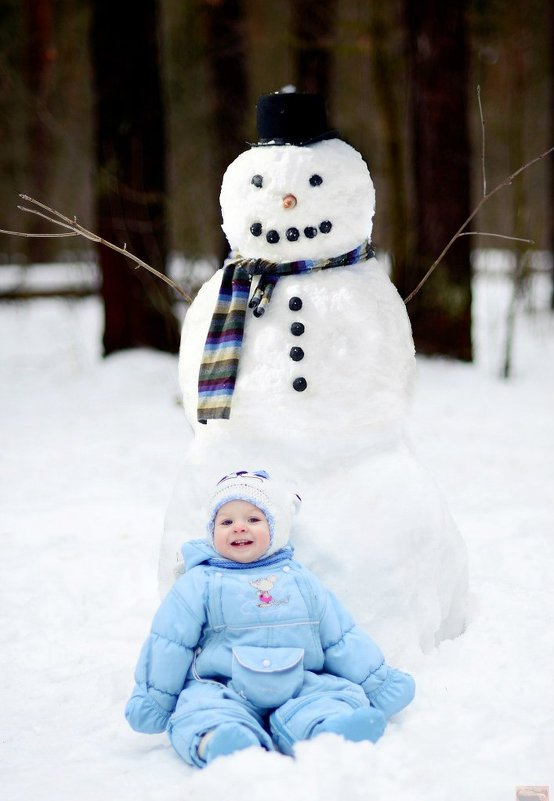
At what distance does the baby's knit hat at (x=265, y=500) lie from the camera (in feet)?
9.75

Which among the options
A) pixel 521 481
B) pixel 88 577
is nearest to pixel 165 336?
pixel 521 481

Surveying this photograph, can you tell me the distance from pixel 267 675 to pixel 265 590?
0.83ft

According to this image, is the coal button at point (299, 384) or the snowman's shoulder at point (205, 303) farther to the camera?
the snowman's shoulder at point (205, 303)

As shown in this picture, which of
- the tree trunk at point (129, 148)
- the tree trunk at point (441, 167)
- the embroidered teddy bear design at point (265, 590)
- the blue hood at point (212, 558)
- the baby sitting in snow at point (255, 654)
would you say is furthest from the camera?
the tree trunk at point (129, 148)

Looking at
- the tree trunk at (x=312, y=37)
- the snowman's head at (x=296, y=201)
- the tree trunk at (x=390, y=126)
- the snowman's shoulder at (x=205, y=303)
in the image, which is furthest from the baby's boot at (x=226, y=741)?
the tree trunk at (x=312, y=37)

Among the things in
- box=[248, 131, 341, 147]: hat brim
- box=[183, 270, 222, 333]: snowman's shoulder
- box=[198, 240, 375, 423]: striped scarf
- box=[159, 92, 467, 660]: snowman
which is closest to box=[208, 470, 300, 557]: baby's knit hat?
box=[159, 92, 467, 660]: snowman

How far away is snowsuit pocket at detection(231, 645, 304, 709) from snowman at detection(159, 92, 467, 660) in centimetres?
48

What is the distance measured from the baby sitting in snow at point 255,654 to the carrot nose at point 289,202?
39.0 inches

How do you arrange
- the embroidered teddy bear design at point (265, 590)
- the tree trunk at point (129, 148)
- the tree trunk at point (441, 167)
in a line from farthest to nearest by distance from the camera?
1. the tree trunk at point (129, 148)
2. the tree trunk at point (441, 167)
3. the embroidered teddy bear design at point (265, 590)

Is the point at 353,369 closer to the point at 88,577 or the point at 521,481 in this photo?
the point at 88,577

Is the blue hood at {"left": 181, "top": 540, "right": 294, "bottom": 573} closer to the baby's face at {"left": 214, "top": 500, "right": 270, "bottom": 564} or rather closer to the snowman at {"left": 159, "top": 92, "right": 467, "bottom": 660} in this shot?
the baby's face at {"left": 214, "top": 500, "right": 270, "bottom": 564}

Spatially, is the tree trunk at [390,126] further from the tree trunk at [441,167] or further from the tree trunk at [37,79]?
the tree trunk at [37,79]

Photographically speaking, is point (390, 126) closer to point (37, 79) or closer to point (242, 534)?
point (242, 534)

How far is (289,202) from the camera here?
11.0 feet
